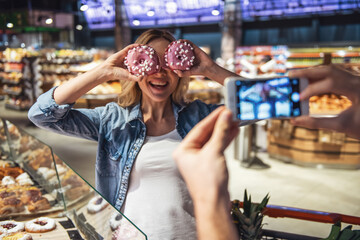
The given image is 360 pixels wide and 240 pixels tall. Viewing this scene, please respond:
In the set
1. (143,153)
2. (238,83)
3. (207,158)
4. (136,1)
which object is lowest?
(143,153)

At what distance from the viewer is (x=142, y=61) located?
127 centimetres

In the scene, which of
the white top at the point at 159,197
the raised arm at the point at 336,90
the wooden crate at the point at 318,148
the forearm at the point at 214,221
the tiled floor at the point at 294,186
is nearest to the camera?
the forearm at the point at 214,221

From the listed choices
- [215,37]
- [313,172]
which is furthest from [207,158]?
[215,37]

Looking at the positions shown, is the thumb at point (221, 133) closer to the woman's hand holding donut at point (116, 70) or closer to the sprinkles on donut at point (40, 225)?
the woman's hand holding donut at point (116, 70)

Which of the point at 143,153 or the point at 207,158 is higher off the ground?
the point at 207,158

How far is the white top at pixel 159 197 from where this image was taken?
1.38 m

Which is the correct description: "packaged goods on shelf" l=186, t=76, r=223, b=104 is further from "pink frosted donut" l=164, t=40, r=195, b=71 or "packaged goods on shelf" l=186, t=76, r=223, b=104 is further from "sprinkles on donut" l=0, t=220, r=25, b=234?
"pink frosted donut" l=164, t=40, r=195, b=71

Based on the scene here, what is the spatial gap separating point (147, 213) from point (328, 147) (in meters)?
4.76

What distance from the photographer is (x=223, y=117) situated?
58 centimetres

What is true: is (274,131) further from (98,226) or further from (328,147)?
(98,226)

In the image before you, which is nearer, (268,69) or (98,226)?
(98,226)

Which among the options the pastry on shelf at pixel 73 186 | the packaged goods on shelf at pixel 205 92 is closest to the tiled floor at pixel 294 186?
the pastry on shelf at pixel 73 186

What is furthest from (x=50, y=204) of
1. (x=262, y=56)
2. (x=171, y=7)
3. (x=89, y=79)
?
(x=171, y=7)

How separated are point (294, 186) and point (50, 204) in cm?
351
